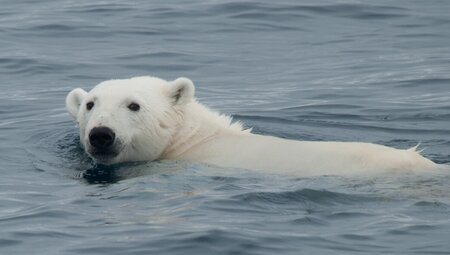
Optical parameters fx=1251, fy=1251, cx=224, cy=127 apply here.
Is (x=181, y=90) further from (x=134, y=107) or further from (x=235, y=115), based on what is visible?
(x=235, y=115)

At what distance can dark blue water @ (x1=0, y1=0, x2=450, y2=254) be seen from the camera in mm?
8695

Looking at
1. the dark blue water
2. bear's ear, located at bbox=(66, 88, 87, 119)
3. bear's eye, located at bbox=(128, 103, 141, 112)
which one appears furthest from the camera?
bear's ear, located at bbox=(66, 88, 87, 119)

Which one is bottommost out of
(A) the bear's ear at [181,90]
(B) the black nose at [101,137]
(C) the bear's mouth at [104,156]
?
(C) the bear's mouth at [104,156]

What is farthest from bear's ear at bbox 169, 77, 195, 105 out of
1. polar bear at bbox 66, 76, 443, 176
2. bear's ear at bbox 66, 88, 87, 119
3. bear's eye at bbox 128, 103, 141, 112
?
bear's ear at bbox 66, 88, 87, 119

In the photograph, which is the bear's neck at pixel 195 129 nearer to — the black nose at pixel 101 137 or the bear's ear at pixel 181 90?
the bear's ear at pixel 181 90

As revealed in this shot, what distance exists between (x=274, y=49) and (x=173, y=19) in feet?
9.73

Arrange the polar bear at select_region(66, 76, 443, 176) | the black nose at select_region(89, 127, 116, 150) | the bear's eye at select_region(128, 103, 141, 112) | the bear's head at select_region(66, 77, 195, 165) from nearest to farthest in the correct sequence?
1. the polar bear at select_region(66, 76, 443, 176)
2. the black nose at select_region(89, 127, 116, 150)
3. the bear's head at select_region(66, 77, 195, 165)
4. the bear's eye at select_region(128, 103, 141, 112)

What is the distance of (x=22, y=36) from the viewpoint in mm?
20078

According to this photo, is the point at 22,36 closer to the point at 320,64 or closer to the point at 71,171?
the point at 320,64

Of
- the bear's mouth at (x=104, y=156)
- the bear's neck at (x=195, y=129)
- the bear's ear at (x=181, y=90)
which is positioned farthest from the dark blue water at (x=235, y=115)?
the bear's ear at (x=181, y=90)

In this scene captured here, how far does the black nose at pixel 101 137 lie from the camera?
1102 centimetres

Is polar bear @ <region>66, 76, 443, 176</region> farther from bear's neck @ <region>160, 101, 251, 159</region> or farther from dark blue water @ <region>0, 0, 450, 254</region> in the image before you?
dark blue water @ <region>0, 0, 450, 254</region>

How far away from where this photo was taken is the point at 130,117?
37.2 ft

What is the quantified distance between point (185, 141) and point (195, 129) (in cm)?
16
